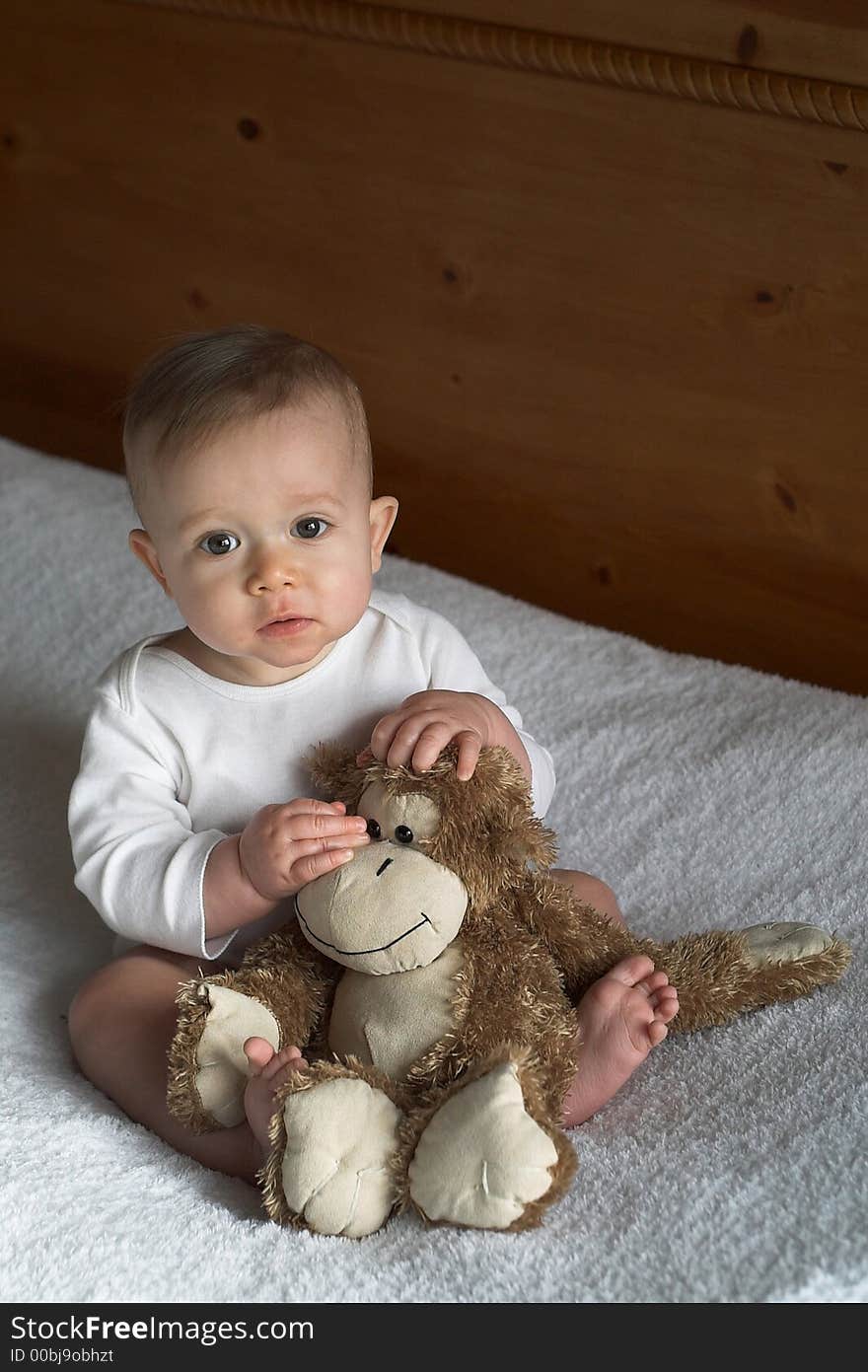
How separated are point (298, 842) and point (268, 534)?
187 millimetres

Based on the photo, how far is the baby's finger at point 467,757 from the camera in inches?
32.5

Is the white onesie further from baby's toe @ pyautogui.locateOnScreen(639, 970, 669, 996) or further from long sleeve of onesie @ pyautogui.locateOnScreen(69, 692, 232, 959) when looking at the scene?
baby's toe @ pyautogui.locateOnScreen(639, 970, 669, 996)

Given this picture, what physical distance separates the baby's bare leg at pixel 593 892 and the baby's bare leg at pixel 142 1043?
9.8 inches

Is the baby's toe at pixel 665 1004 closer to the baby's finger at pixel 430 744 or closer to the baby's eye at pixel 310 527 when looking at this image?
the baby's finger at pixel 430 744

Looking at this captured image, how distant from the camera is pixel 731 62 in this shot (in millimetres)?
1154

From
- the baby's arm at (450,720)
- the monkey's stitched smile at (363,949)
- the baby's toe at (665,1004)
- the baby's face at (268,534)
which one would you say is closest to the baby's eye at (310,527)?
the baby's face at (268,534)

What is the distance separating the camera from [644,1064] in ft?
2.96

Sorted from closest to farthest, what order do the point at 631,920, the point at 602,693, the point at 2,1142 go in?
the point at 2,1142 → the point at 631,920 → the point at 602,693

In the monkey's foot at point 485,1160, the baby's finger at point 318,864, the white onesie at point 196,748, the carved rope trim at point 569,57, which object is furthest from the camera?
the carved rope trim at point 569,57

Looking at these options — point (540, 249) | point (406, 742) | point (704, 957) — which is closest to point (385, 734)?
point (406, 742)

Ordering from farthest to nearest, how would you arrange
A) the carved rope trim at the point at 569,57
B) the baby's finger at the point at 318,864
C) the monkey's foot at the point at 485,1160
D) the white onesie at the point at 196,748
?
the carved rope trim at the point at 569,57 < the white onesie at the point at 196,748 < the baby's finger at the point at 318,864 < the monkey's foot at the point at 485,1160

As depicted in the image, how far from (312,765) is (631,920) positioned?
0.29 m
